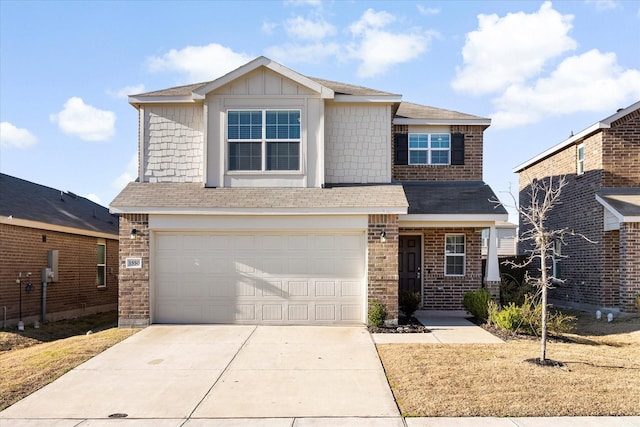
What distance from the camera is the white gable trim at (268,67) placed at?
13047mm

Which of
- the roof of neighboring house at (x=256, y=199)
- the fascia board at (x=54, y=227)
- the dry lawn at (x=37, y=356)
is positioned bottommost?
the dry lawn at (x=37, y=356)

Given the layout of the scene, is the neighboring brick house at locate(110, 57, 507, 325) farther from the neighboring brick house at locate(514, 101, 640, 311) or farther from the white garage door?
the neighboring brick house at locate(514, 101, 640, 311)

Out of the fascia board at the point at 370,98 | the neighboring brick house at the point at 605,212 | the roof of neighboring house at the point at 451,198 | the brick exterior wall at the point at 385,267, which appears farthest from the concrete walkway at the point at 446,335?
the fascia board at the point at 370,98

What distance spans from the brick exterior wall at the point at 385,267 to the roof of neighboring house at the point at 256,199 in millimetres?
453

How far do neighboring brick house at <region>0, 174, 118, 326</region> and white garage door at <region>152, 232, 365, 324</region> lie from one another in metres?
4.73

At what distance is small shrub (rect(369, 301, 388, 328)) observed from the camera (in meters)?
12.1

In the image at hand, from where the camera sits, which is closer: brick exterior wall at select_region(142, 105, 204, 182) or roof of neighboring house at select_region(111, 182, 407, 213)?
roof of neighboring house at select_region(111, 182, 407, 213)

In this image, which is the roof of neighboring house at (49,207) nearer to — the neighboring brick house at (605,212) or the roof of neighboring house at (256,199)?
the roof of neighboring house at (256,199)

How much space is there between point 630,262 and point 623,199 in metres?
1.97

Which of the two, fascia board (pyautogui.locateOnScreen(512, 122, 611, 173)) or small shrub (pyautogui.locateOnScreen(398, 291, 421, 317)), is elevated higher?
fascia board (pyautogui.locateOnScreen(512, 122, 611, 173))

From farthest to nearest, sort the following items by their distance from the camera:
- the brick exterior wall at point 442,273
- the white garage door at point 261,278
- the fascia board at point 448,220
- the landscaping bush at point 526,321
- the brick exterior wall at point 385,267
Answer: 1. the brick exterior wall at point 442,273
2. the fascia board at point 448,220
3. the white garage door at point 261,278
4. the brick exterior wall at point 385,267
5. the landscaping bush at point 526,321

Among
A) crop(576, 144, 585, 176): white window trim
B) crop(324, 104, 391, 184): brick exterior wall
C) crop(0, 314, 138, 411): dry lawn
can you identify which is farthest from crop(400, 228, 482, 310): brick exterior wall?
crop(0, 314, 138, 411): dry lawn

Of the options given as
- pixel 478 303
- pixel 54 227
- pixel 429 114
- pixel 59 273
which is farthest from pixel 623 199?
pixel 59 273

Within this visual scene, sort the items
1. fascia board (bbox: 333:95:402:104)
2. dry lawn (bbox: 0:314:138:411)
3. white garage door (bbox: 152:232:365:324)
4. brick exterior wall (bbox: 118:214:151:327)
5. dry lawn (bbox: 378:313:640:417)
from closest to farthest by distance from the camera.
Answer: dry lawn (bbox: 378:313:640:417) → dry lawn (bbox: 0:314:138:411) → brick exterior wall (bbox: 118:214:151:327) → white garage door (bbox: 152:232:365:324) → fascia board (bbox: 333:95:402:104)
